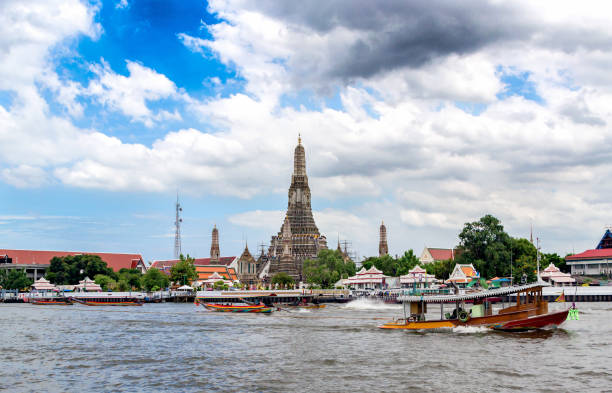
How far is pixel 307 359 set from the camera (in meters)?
33.8

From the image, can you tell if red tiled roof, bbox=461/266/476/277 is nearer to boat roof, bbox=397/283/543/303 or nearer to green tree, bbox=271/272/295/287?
green tree, bbox=271/272/295/287

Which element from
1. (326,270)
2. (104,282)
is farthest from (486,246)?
(104,282)

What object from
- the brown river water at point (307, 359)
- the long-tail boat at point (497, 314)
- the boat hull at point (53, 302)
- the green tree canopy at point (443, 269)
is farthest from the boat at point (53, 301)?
the long-tail boat at point (497, 314)

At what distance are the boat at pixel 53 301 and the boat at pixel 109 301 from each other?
1.66 meters

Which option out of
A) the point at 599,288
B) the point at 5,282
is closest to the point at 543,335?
the point at 599,288

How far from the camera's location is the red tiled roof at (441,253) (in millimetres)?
150250

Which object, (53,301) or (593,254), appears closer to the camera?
(53,301)

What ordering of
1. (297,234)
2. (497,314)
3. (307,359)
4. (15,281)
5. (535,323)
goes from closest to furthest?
(307,359), (535,323), (497,314), (15,281), (297,234)

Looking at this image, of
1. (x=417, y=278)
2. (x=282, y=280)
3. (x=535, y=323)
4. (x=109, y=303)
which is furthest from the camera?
(x=282, y=280)

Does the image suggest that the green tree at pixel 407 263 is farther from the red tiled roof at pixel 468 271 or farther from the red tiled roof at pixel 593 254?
the red tiled roof at pixel 593 254

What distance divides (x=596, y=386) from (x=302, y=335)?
23865mm

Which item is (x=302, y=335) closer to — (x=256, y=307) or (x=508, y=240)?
(x=256, y=307)

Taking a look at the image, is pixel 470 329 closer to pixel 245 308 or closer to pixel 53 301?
pixel 245 308

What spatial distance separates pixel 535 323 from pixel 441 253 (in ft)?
369
